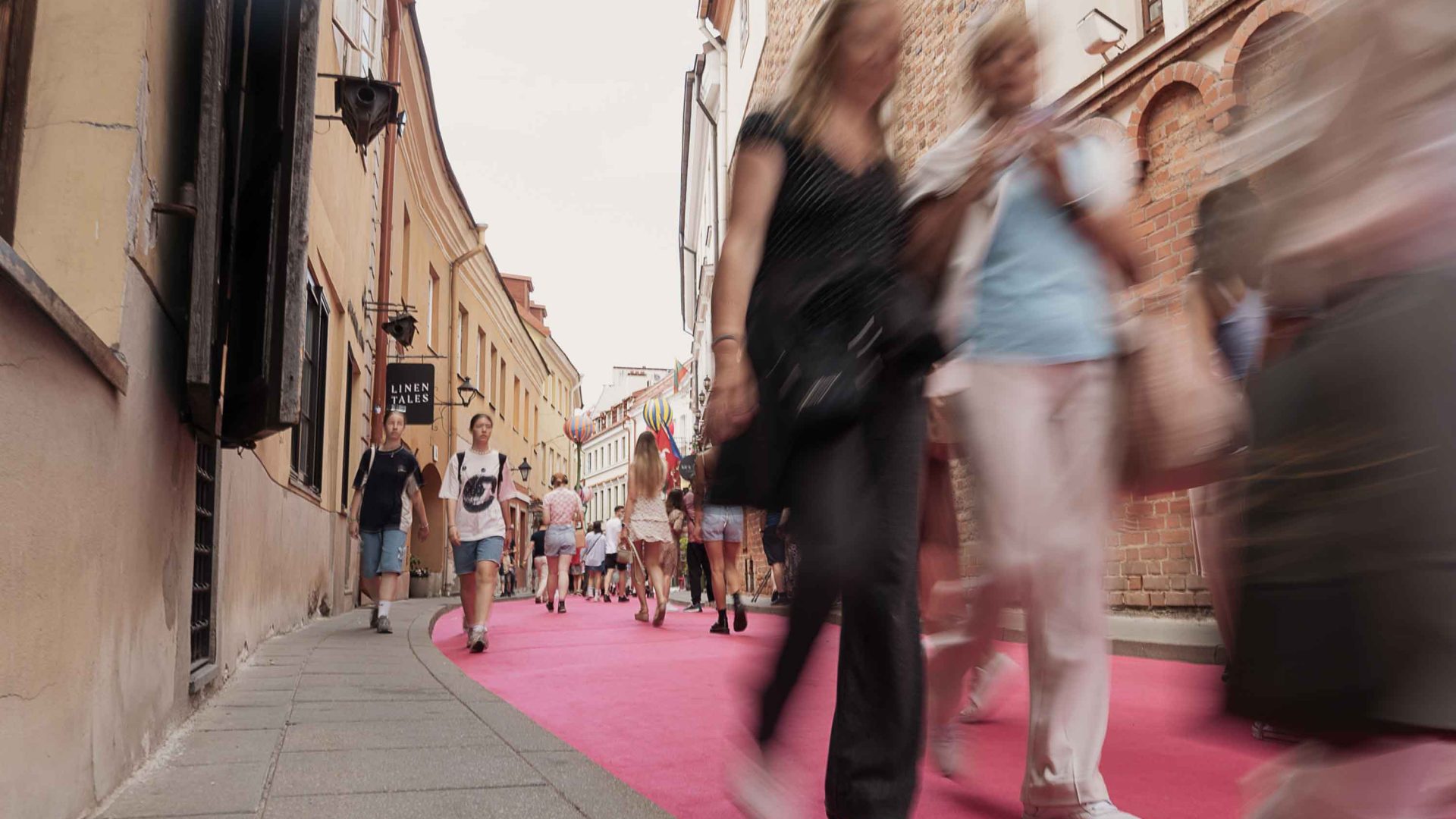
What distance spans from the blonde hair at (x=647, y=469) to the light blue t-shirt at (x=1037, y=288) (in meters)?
7.40

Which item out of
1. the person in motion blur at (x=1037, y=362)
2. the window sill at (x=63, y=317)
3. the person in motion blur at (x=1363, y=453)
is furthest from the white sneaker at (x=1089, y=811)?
the window sill at (x=63, y=317)

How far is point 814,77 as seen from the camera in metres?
2.31

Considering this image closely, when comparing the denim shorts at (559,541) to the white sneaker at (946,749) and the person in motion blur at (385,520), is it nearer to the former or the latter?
the person in motion blur at (385,520)

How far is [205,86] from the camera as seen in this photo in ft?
11.5

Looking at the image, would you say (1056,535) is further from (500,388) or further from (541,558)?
(500,388)

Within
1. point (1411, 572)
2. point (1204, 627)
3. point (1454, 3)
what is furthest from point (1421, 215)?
point (1204, 627)

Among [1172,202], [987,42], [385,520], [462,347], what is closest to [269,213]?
[987,42]

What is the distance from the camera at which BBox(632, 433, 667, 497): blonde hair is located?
9.98 meters

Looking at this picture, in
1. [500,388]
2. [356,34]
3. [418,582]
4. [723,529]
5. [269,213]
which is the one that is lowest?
[418,582]

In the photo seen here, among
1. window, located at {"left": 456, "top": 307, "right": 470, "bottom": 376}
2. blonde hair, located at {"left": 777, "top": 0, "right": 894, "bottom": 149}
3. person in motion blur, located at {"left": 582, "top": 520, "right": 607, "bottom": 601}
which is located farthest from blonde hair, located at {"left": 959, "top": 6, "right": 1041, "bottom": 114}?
window, located at {"left": 456, "top": 307, "right": 470, "bottom": 376}

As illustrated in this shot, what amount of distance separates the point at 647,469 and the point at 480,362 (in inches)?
695

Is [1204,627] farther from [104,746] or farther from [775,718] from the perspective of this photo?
[104,746]

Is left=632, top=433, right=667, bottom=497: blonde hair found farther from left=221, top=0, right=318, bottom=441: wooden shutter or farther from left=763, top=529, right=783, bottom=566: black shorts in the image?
left=221, top=0, right=318, bottom=441: wooden shutter

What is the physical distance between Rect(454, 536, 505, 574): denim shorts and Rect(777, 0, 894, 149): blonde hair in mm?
5929
